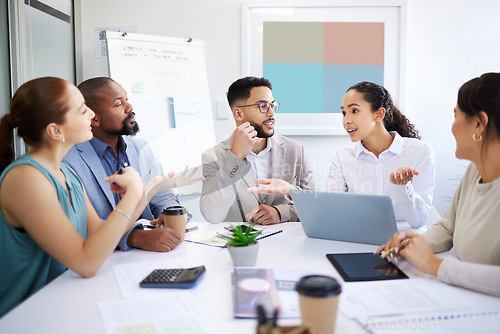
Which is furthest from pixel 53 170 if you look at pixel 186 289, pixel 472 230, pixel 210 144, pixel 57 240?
pixel 210 144

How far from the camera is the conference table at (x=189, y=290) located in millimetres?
839

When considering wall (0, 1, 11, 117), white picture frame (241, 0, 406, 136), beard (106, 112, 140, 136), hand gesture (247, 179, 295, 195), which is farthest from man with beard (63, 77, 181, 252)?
white picture frame (241, 0, 406, 136)

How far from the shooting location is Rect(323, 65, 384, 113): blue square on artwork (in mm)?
3268

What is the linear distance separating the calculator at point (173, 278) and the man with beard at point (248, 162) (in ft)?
3.13

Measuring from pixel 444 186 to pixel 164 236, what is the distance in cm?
263

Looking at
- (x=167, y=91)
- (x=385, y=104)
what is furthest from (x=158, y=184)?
(x=167, y=91)

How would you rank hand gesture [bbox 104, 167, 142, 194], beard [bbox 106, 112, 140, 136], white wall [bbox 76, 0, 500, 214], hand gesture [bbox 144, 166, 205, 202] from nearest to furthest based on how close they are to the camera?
hand gesture [bbox 104, 167, 142, 194], hand gesture [bbox 144, 166, 205, 202], beard [bbox 106, 112, 140, 136], white wall [bbox 76, 0, 500, 214]

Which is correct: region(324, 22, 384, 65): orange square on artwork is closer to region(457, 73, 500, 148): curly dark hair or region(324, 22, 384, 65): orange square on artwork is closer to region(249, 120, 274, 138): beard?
region(249, 120, 274, 138): beard

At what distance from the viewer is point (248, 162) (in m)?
2.27

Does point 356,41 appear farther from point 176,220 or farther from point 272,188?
point 176,220

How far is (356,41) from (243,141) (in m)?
1.68

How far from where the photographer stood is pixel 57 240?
1129mm

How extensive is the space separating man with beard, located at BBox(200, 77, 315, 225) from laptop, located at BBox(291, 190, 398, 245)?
22.5 inches

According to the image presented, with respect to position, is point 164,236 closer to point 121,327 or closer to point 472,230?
point 121,327
